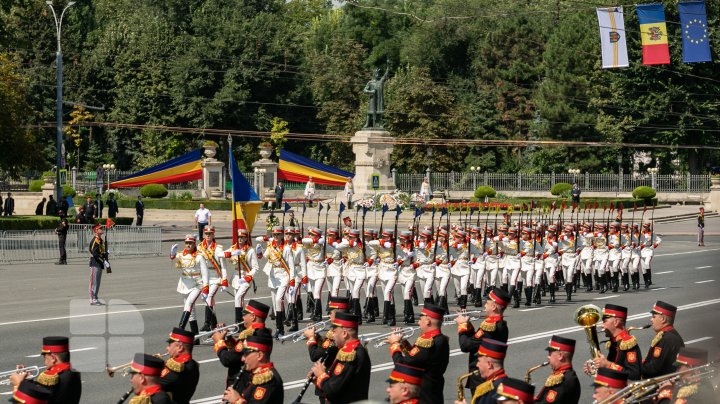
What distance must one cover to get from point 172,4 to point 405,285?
68.1m

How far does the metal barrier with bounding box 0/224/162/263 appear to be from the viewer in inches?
1262

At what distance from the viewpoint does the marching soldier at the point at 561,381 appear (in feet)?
30.0

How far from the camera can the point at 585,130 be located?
7119cm

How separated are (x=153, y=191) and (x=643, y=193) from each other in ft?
84.1

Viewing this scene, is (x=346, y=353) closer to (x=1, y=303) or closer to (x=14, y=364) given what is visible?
(x=14, y=364)

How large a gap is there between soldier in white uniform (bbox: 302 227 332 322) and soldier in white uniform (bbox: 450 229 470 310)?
300 centimetres

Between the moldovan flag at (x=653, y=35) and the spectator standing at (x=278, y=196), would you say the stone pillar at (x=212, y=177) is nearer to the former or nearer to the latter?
the spectator standing at (x=278, y=196)

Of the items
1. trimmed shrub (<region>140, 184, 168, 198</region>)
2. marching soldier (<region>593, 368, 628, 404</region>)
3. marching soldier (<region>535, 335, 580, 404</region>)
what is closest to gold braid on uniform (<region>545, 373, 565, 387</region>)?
marching soldier (<region>535, 335, 580, 404</region>)

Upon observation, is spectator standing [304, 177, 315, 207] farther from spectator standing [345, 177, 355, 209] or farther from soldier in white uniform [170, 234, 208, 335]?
soldier in white uniform [170, 234, 208, 335]

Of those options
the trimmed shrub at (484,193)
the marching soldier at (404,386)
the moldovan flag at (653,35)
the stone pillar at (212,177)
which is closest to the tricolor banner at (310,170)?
the stone pillar at (212,177)

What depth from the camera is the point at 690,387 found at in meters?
7.90

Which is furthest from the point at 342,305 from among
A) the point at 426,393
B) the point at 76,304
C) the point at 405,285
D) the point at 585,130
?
the point at 585,130

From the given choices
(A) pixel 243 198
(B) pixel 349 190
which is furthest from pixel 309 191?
(A) pixel 243 198

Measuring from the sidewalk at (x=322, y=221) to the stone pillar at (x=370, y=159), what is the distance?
6.43ft
